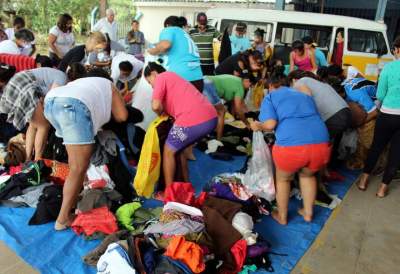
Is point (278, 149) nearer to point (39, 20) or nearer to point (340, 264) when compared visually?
point (340, 264)

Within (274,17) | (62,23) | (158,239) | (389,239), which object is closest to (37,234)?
(158,239)

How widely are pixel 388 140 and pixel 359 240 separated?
1.32 m

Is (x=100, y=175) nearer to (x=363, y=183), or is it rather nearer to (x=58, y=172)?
(x=58, y=172)

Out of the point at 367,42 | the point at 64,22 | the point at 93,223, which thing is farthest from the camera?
the point at 367,42

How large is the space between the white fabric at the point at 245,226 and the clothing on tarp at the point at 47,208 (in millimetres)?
1516

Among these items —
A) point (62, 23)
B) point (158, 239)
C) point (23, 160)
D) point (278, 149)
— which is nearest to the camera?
point (158, 239)

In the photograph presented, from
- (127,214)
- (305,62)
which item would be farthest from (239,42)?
(127,214)

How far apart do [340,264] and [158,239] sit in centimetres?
144

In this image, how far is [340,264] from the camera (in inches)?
115

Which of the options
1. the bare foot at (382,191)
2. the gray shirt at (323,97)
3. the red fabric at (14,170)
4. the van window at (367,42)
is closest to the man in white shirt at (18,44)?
the red fabric at (14,170)

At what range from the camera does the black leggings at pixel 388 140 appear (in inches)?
152

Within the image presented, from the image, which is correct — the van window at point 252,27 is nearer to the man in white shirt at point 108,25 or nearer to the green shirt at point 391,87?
the man in white shirt at point 108,25

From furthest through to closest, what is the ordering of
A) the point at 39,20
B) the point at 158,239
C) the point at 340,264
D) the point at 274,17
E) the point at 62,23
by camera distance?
the point at 39,20 → the point at 274,17 → the point at 62,23 → the point at 340,264 → the point at 158,239

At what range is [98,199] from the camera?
10.5 ft
